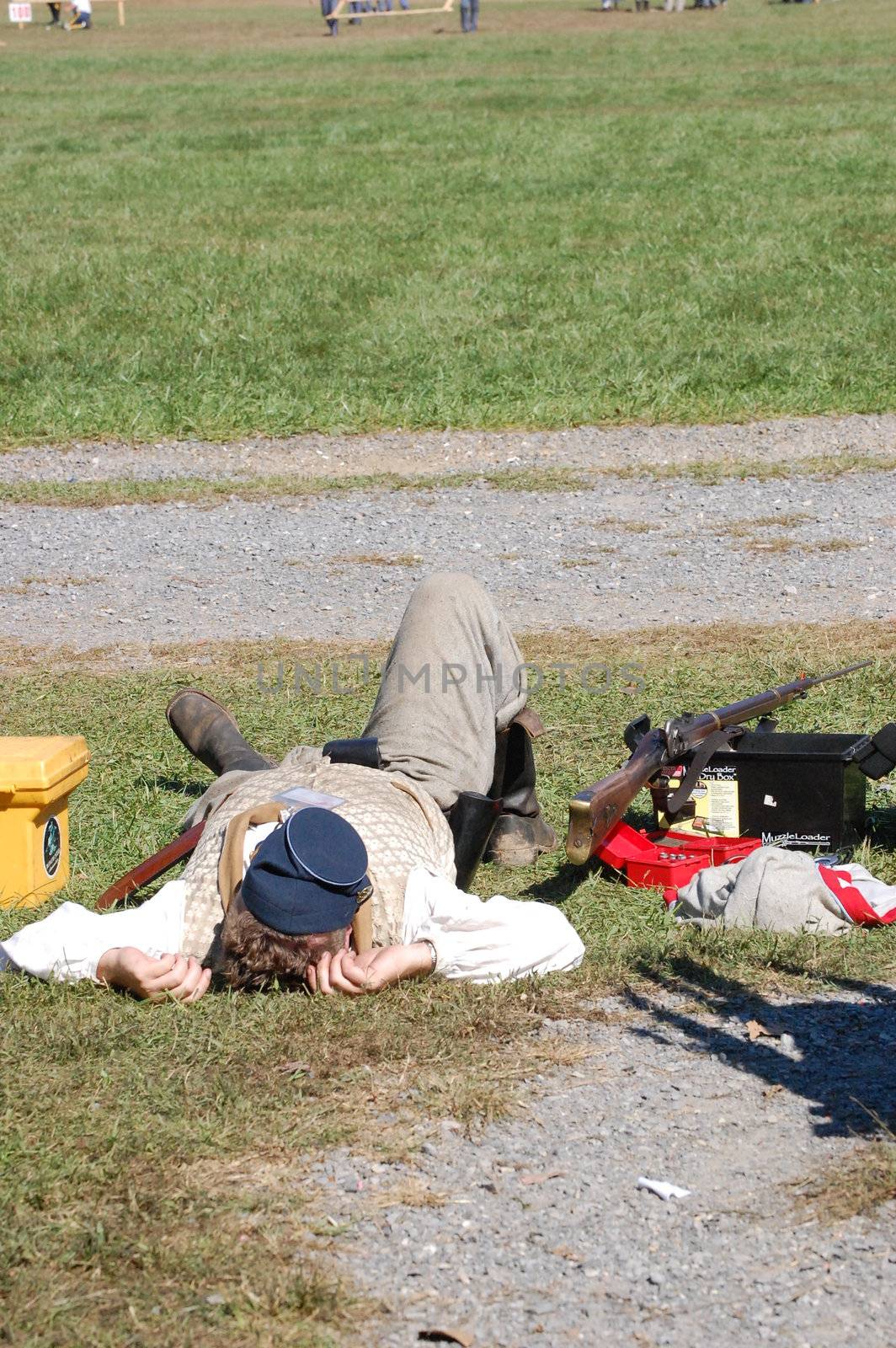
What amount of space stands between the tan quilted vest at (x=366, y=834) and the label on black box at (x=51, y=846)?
2.13 ft

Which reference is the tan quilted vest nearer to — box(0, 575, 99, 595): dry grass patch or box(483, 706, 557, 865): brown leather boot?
box(483, 706, 557, 865): brown leather boot

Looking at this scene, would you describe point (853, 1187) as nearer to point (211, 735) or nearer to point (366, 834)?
point (366, 834)

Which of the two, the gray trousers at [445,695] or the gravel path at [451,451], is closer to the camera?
the gray trousers at [445,695]

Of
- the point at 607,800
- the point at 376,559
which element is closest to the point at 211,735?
the point at 607,800

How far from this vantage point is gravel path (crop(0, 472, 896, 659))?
7785 millimetres

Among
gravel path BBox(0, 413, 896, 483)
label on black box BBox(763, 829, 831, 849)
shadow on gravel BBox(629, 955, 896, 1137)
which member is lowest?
label on black box BBox(763, 829, 831, 849)

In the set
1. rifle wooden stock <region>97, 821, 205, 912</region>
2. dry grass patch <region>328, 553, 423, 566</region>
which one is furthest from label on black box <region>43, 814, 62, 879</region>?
dry grass patch <region>328, 553, 423, 566</region>

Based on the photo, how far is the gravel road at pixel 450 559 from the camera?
25.5ft

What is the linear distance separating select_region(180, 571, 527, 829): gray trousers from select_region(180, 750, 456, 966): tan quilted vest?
13cm

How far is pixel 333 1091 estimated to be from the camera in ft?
11.8

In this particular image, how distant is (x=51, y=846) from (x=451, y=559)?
161 inches

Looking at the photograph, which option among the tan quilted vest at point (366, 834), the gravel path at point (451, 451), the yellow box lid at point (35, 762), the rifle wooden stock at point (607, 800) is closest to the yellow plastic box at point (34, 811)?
the yellow box lid at point (35, 762)

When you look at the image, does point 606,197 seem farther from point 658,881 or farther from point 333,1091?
point 333,1091

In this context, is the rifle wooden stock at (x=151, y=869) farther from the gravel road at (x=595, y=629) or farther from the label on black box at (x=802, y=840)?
the label on black box at (x=802, y=840)
